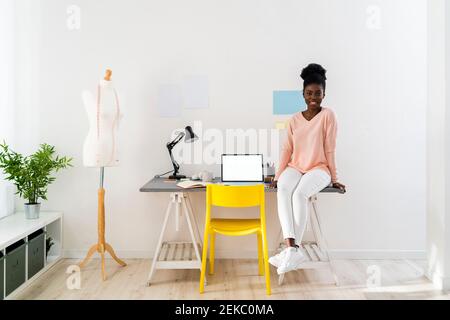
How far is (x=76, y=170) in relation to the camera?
11.5 feet

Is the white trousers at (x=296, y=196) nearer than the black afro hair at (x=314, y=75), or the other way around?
the white trousers at (x=296, y=196)

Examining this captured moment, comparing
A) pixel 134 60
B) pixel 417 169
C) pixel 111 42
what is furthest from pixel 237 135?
pixel 417 169

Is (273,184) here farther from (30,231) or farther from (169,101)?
(30,231)

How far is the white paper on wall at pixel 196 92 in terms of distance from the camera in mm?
3457

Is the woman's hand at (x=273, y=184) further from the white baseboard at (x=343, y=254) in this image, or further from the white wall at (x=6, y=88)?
the white wall at (x=6, y=88)

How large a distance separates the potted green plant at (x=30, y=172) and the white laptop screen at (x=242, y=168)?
129 cm

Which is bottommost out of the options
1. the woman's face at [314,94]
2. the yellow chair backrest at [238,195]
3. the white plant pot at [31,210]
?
the white plant pot at [31,210]

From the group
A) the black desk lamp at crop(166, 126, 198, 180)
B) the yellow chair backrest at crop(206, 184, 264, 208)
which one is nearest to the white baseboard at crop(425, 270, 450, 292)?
→ the yellow chair backrest at crop(206, 184, 264, 208)

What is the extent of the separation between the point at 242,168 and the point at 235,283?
35.7 inches

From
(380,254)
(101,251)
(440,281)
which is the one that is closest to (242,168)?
(101,251)

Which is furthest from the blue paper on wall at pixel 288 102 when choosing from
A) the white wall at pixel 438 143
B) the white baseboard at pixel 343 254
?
the white baseboard at pixel 343 254

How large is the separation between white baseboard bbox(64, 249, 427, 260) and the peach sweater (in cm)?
89

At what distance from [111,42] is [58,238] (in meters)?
1.71
